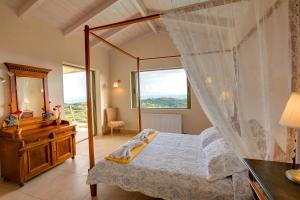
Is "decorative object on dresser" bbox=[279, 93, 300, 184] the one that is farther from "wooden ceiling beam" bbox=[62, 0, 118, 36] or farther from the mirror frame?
the mirror frame

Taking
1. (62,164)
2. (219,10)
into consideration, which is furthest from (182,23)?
(62,164)

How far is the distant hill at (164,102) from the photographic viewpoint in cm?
521

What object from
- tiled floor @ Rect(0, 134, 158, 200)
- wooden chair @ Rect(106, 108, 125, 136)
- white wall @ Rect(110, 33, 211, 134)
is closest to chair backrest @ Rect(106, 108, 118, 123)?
wooden chair @ Rect(106, 108, 125, 136)

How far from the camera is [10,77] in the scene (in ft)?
9.37

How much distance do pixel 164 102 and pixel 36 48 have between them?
369 centimetres

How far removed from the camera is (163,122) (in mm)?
5168

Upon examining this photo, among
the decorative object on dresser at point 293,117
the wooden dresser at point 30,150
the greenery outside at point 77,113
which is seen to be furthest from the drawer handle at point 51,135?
the greenery outside at point 77,113

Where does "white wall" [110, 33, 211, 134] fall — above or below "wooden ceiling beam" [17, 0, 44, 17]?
below

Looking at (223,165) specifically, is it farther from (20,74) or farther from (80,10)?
(80,10)

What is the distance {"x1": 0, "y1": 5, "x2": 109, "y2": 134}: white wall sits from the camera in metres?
2.80

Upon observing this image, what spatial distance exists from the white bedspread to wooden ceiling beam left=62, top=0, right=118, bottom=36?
3026mm

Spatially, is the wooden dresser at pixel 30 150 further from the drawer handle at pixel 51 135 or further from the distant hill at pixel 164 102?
the distant hill at pixel 164 102

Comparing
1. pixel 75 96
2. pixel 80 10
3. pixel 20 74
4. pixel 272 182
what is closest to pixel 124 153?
pixel 272 182

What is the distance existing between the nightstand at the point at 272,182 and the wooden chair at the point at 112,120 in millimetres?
4384
